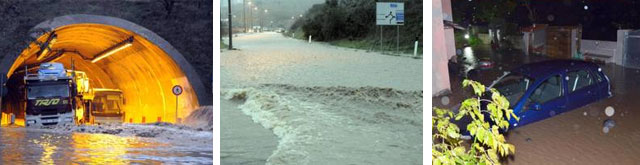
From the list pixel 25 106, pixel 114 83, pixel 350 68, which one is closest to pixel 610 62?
pixel 350 68

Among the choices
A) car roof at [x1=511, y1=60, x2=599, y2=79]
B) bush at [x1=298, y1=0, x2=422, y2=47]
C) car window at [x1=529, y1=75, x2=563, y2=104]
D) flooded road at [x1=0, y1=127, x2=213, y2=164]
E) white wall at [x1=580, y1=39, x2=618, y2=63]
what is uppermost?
bush at [x1=298, y1=0, x2=422, y2=47]

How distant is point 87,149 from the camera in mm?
4543

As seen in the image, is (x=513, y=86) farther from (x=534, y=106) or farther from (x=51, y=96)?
(x=51, y=96)

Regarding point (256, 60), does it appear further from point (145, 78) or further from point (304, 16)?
point (145, 78)

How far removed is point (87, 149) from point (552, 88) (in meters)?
3.01

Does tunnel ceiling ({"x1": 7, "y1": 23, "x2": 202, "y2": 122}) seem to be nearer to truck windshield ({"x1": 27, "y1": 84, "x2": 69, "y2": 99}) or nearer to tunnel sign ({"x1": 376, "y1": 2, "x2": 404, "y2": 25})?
truck windshield ({"x1": 27, "y1": 84, "x2": 69, "y2": 99})

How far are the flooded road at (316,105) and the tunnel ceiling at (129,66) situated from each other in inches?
13.2

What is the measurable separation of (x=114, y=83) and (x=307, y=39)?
54.2 inches

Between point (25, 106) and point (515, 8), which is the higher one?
point (515, 8)

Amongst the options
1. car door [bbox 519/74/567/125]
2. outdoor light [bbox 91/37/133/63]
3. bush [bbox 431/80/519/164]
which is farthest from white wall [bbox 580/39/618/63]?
outdoor light [bbox 91/37/133/63]

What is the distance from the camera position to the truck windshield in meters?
4.57

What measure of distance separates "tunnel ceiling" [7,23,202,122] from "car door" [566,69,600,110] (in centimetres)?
241

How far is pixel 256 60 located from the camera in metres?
4.90

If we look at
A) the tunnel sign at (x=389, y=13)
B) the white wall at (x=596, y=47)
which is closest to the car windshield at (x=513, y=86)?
the white wall at (x=596, y=47)
